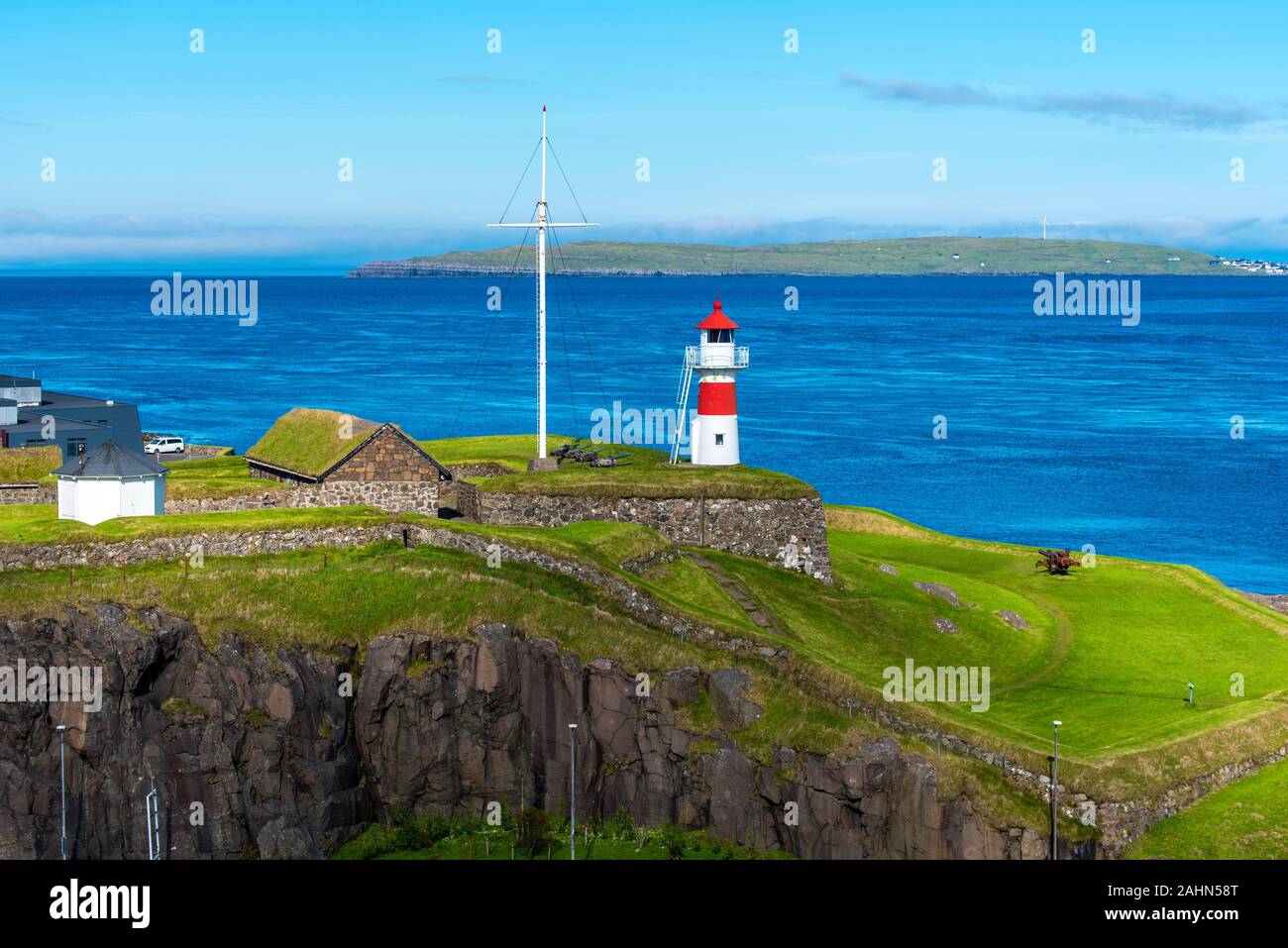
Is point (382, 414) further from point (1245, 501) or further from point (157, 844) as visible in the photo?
point (157, 844)

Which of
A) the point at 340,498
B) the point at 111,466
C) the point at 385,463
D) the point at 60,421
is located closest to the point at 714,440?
the point at 385,463

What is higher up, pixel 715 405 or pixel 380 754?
pixel 715 405

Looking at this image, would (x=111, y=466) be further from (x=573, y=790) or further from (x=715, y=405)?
(x=715, y=405)

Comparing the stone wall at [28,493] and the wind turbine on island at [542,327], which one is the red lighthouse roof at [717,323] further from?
the stone wall at [28,493]

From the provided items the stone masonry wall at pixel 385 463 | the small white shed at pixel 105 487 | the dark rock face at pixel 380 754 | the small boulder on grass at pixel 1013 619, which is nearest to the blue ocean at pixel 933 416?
the small boulder on grass at pixel 1013 619

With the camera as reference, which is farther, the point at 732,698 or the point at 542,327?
the point at 542,327
